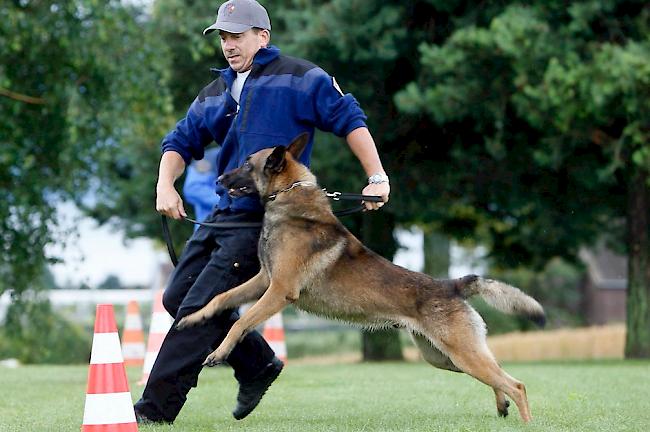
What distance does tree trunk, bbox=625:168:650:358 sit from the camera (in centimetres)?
1630

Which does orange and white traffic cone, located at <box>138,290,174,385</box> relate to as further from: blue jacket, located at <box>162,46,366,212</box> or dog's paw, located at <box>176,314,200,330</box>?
blue jacket, located at <box>162,46,366,212</box>

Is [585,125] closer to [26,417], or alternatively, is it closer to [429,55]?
[429,55]

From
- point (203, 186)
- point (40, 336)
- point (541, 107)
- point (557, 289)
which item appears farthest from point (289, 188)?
point (557, 289)

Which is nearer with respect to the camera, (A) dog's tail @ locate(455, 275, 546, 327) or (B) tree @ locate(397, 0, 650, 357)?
(A) dog's tail @ locate(455, 275, 546, 327)

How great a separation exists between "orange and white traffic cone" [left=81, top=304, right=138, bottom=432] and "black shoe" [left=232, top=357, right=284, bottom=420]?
60.3 inches

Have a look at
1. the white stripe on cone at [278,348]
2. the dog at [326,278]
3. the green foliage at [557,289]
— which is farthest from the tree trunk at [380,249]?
the green foliage at [557,289]

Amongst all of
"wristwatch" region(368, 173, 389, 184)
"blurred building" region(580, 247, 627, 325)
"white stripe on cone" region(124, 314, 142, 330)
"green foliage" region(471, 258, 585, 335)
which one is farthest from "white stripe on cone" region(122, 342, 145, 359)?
"blurred building" region(580, 247, 627, 325)

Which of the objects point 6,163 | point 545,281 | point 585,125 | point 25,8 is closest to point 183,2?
point 25,8

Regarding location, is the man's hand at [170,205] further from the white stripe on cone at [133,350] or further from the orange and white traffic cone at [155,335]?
the white stripe on cone at [133,350]

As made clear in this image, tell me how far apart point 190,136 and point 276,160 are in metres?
0.69

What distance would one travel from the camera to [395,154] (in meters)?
17.4

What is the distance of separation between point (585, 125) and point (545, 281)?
26.3m

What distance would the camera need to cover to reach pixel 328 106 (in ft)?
20.9

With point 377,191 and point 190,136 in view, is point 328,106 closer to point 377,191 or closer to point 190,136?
point 377,191
